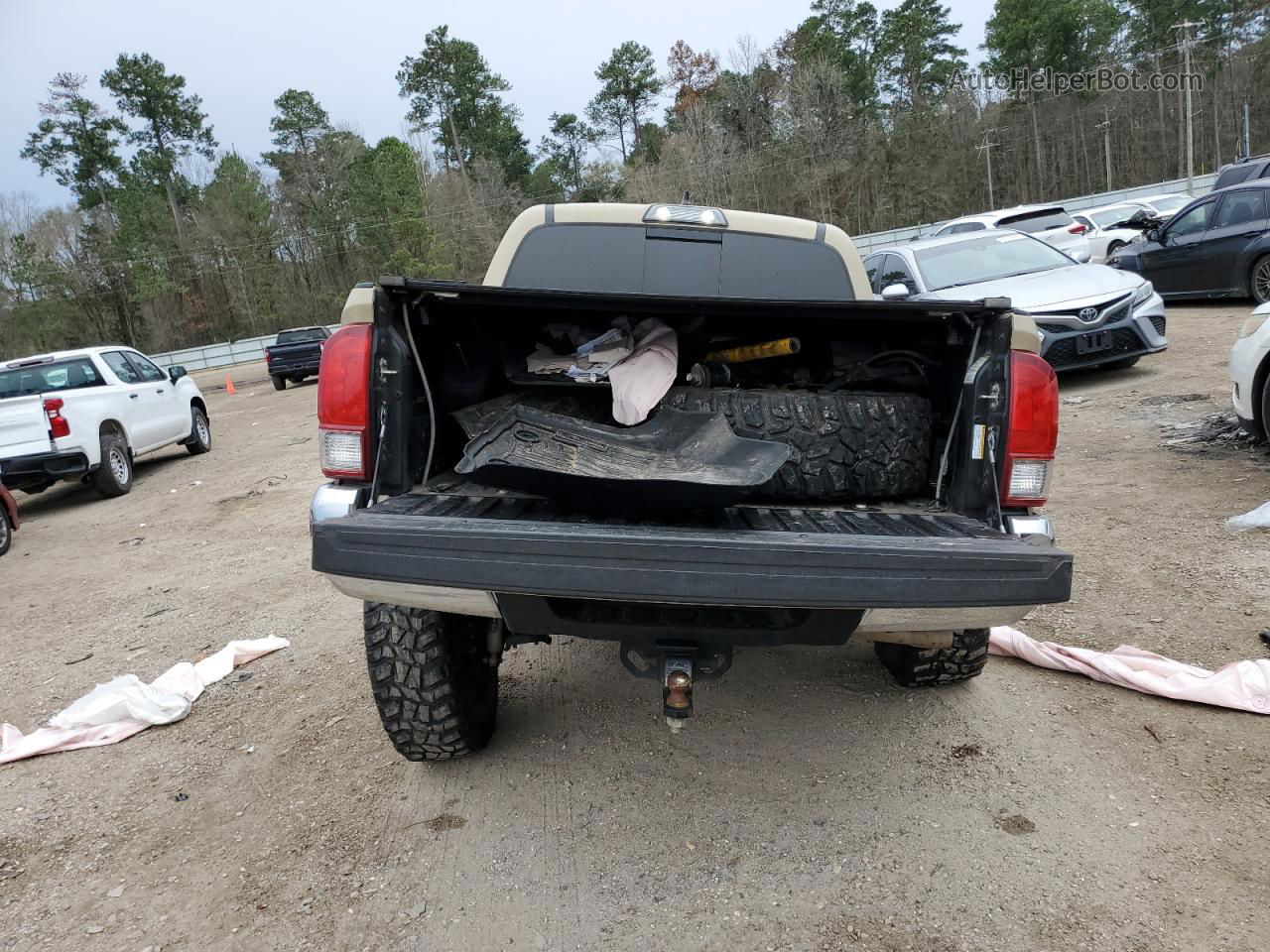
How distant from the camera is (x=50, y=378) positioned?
9781 mm

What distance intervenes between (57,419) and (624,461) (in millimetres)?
8943

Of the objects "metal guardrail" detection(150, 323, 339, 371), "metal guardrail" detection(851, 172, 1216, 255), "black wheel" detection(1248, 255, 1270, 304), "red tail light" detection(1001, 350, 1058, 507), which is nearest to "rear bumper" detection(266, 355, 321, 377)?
"black wheel" detection(1248, 255, 1270, 304)

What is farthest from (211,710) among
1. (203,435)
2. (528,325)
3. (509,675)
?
(203,435)

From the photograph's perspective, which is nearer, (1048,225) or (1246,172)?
(1246,172)

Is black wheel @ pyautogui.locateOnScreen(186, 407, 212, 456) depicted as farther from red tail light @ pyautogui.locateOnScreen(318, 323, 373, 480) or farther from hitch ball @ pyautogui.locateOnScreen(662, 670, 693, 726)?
hitch ball @ pyautogui.locateOnScreen(662, 670, 693, 726)

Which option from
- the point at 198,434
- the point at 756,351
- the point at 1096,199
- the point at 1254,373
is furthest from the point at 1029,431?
the point at 1096,199

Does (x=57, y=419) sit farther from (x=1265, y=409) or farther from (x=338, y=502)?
(x=1265, y=409)

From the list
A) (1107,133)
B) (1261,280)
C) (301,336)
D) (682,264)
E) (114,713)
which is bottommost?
(114,713)

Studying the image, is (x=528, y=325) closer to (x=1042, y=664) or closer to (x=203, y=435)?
(x=1042, y=664)

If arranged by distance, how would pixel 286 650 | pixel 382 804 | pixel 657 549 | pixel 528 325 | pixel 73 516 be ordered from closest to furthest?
pixel 657 549
pixel 382 804
pixel 528 325
pixel 286 650
pixel 73 516

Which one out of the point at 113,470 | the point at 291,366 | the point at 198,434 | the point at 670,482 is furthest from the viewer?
the point at 291,366

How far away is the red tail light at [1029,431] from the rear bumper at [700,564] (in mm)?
501

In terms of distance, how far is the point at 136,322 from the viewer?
187ft

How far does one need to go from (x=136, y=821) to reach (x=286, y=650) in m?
1.51
